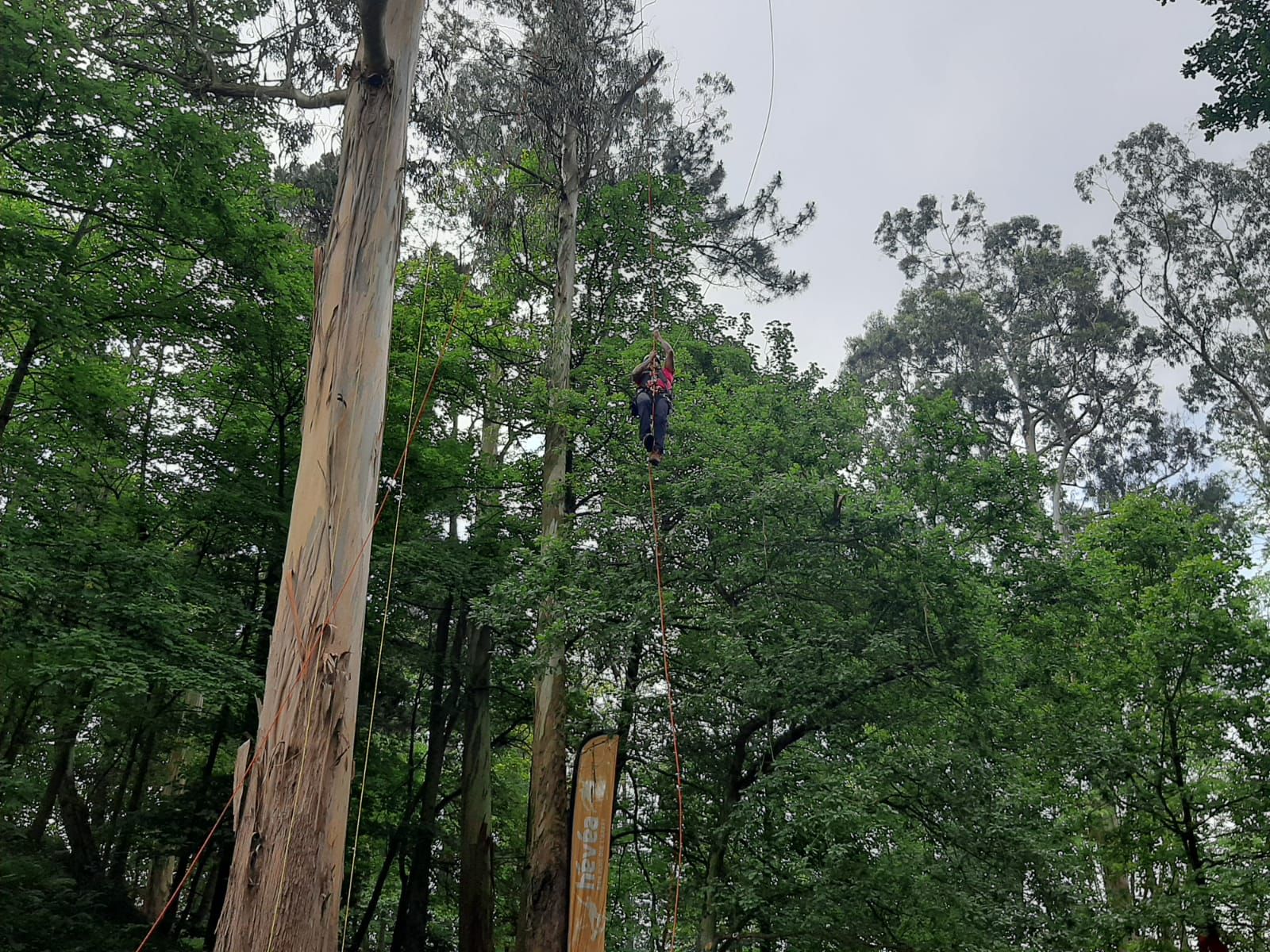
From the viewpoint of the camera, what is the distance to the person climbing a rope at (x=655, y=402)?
802cm

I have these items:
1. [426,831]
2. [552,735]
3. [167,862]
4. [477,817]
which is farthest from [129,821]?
[552,735]

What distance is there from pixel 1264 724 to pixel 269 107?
13603 millimetres

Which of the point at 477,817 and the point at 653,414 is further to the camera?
the point at 477,817

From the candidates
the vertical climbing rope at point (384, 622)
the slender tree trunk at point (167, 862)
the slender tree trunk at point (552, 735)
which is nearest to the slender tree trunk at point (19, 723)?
the slender tree trunk at point (167, 862)

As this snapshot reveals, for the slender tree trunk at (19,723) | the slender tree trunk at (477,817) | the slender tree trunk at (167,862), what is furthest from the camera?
the slender tree trunk at (167,862)

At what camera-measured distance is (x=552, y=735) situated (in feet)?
31.3

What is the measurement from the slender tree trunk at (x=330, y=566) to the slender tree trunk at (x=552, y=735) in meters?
4.11

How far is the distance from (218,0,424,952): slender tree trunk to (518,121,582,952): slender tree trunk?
13.5 feet

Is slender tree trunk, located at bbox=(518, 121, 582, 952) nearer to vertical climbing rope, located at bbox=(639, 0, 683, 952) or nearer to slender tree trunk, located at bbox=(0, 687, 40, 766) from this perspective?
vertical climbing rope, located at bbox=(639, 0, 683, 952)

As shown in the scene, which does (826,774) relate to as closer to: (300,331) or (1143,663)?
(1143,663)

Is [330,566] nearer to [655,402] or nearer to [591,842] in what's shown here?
[591,842]

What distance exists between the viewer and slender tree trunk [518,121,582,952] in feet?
28.5

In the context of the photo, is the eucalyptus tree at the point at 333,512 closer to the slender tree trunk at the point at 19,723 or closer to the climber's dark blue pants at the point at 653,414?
the climber's dark blue pants at the point at 653,414

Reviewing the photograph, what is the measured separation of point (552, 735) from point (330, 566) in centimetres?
618
